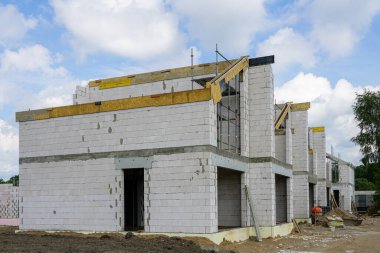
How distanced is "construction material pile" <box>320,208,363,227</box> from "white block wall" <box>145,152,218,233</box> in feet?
51.3

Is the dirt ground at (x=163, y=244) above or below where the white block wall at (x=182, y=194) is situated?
below

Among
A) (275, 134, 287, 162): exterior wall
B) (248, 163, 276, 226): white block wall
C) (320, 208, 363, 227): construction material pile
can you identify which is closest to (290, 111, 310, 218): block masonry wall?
(320, 208, 363, 227): construction material pile

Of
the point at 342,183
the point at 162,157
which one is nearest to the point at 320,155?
the point at 342,183

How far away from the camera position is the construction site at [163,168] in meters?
16.8

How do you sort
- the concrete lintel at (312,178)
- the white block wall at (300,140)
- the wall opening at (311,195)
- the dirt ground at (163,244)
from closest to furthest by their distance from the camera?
the dirt ground at (163,244) → the white block wall at (300,140) → the concrete lintel at (312,178) → the wall opening at (311,195)

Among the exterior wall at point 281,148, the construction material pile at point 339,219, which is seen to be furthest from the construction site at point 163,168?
the construction material pile at point 339,219

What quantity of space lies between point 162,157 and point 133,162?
1249 mm

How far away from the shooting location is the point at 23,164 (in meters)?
20.6

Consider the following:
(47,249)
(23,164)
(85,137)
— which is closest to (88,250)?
(47,249)

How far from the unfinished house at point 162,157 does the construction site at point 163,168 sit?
4 cm

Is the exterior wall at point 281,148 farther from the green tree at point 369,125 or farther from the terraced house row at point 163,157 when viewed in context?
the green tree at point 369,125

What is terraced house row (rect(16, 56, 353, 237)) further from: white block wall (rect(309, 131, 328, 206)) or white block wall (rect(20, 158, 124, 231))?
white block wall (rect(309, 131, 328, 206))

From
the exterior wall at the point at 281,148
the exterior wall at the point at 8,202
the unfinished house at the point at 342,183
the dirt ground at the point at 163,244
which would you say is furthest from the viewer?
the unfinished house at the point at 342,183

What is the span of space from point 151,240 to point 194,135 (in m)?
3.86
